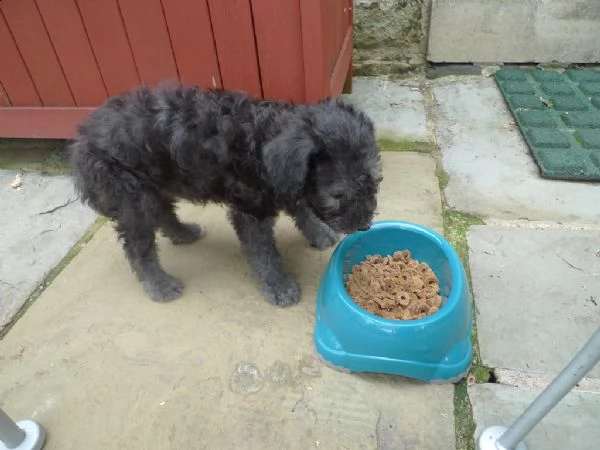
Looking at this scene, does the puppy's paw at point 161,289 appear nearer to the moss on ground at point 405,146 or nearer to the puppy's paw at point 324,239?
the puppy's paw at point 324,239

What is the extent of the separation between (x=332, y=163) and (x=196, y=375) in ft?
3.78

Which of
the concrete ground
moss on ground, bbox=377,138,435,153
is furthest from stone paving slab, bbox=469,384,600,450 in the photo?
moss on ground, bbox=377,138,435,153

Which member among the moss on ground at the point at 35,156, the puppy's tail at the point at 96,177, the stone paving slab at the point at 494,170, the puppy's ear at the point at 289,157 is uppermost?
the puppy's ear at the point at 289,157

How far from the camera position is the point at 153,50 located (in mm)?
2951

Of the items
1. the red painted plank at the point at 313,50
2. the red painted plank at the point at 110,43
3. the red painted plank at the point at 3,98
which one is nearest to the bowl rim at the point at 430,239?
the red painted plank at the point at 313,50

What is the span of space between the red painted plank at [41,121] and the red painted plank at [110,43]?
14.1 inches

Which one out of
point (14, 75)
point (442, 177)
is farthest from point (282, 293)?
point (14, 75)

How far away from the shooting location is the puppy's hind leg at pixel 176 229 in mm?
2596

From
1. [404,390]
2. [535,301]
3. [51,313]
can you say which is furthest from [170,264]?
[535,301]

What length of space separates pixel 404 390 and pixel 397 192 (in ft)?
4.79

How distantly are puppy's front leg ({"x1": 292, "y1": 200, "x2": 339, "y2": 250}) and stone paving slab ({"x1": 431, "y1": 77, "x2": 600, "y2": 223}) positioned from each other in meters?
0.84

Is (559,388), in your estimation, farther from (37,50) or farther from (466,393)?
(37,50)

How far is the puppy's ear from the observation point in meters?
1.83

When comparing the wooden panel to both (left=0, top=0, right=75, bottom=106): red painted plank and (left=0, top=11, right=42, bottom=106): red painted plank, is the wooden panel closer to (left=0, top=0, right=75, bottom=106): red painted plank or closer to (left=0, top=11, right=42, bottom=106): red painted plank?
(left=0, top=0, right=75, bottom=106): red painted plank
